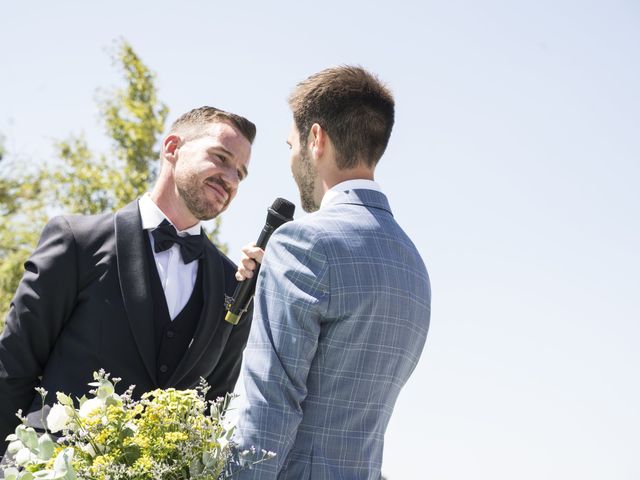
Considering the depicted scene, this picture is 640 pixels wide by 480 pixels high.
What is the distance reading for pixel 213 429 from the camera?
266 centimetres

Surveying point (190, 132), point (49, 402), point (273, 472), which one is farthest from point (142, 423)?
point (190, 132)

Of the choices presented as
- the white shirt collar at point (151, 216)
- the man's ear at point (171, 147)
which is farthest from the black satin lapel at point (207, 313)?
the man's ear at point (171, 147)

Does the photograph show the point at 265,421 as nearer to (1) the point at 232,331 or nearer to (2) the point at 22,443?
(2) the point at 22,443

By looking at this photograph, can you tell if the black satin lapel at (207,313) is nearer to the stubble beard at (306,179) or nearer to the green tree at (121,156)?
the stubble beard at (306,179)

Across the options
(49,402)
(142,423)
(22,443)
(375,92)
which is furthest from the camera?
(49,402)

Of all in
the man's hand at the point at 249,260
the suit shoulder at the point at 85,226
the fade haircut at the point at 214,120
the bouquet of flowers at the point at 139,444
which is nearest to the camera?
the bouquet of flowers at the point at 139,444

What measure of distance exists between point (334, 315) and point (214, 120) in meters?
2.09

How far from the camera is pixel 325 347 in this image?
2812mm

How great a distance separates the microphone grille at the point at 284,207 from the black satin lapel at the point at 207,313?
611mm

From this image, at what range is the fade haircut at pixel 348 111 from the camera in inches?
124

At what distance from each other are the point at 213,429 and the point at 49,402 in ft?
4.95

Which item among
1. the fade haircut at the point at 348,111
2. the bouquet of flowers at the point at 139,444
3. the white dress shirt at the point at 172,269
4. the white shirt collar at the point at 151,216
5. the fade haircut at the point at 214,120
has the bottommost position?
the bouquet of flowers at the point at 139,444

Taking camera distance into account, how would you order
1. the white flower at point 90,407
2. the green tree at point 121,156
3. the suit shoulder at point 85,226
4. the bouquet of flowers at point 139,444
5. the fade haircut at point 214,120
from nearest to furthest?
the bouquet of flowers at point 139,444
the white flower at point 90,407
the suit shoulder at point 85,226
the fade haircut at point 214,120
the green tree at point 121,156

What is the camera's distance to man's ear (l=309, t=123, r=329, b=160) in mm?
3137
